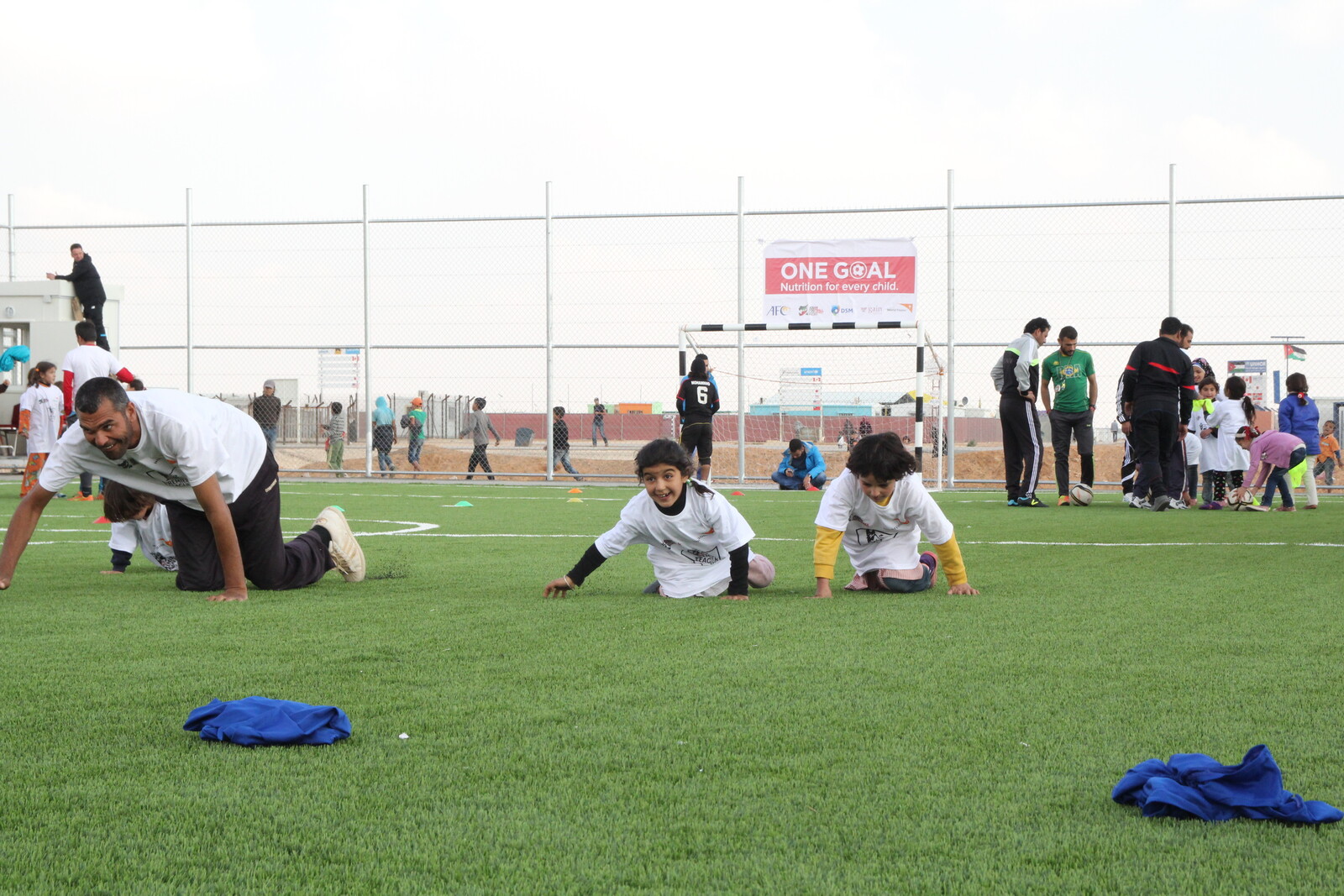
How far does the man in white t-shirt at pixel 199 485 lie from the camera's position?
A: 5109 mm

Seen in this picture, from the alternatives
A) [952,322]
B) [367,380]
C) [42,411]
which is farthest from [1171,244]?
[42,411]

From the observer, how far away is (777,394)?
1886 centimetres

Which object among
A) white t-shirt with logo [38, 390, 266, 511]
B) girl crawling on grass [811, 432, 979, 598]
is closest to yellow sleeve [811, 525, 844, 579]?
girl crawling on grass [811, 432, 979, 598]

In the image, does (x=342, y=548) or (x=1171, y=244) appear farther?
(x=1171, y=244)

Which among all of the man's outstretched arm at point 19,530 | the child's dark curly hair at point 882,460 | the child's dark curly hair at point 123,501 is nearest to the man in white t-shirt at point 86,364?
the child's dark curly hair at point 123,501

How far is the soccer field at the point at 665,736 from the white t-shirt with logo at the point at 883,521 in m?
0.28

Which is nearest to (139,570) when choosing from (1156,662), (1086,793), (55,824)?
(55,824)

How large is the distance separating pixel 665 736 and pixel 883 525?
9.72ft

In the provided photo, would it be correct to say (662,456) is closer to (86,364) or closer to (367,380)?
(86,364)

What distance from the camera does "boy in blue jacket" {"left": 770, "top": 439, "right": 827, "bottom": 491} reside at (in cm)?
1681

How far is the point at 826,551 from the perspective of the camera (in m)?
5.51

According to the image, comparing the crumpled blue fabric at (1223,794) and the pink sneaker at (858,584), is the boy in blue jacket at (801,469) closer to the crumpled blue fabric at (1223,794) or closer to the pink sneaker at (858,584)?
the pink sneaker at (858,584)

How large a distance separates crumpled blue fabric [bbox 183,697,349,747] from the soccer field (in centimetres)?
4

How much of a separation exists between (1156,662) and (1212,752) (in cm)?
113
